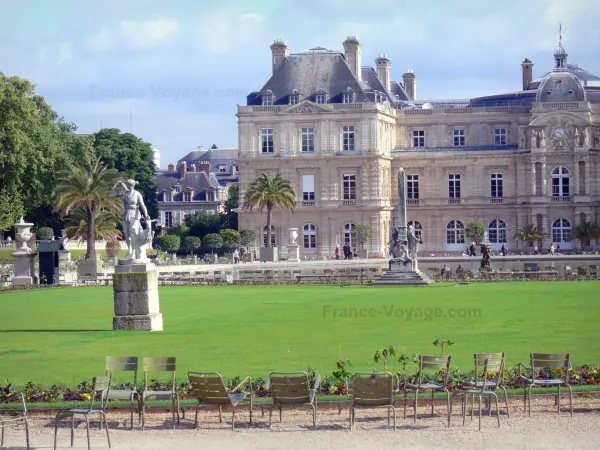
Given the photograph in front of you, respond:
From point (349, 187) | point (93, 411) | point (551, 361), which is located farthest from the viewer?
point (349, 187)

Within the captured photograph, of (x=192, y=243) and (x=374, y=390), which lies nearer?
(x=374, y=390)

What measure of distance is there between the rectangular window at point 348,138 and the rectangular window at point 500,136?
11.9 m

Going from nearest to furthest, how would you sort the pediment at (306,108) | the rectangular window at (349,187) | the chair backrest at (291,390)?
the chair backrest at (291,390) → the pediment at (306,108) → the rectangular window at (349,187)

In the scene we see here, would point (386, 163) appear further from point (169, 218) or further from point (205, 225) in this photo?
point (169, 218)

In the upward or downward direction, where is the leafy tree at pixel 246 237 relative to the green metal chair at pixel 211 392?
upward

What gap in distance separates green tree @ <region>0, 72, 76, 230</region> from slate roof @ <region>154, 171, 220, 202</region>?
95.3ft

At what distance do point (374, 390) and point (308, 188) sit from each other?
66.6m

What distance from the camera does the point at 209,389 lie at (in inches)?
667

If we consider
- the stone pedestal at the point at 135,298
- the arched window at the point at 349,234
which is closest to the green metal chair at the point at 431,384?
the stone pedestal at the point at 135,298

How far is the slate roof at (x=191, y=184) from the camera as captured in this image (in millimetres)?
109312

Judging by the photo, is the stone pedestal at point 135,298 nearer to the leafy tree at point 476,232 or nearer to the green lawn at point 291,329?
the green lawn at point 291,329

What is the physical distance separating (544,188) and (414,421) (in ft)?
218

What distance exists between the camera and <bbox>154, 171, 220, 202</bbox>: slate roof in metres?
109

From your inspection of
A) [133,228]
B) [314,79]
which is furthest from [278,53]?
[133,228]
